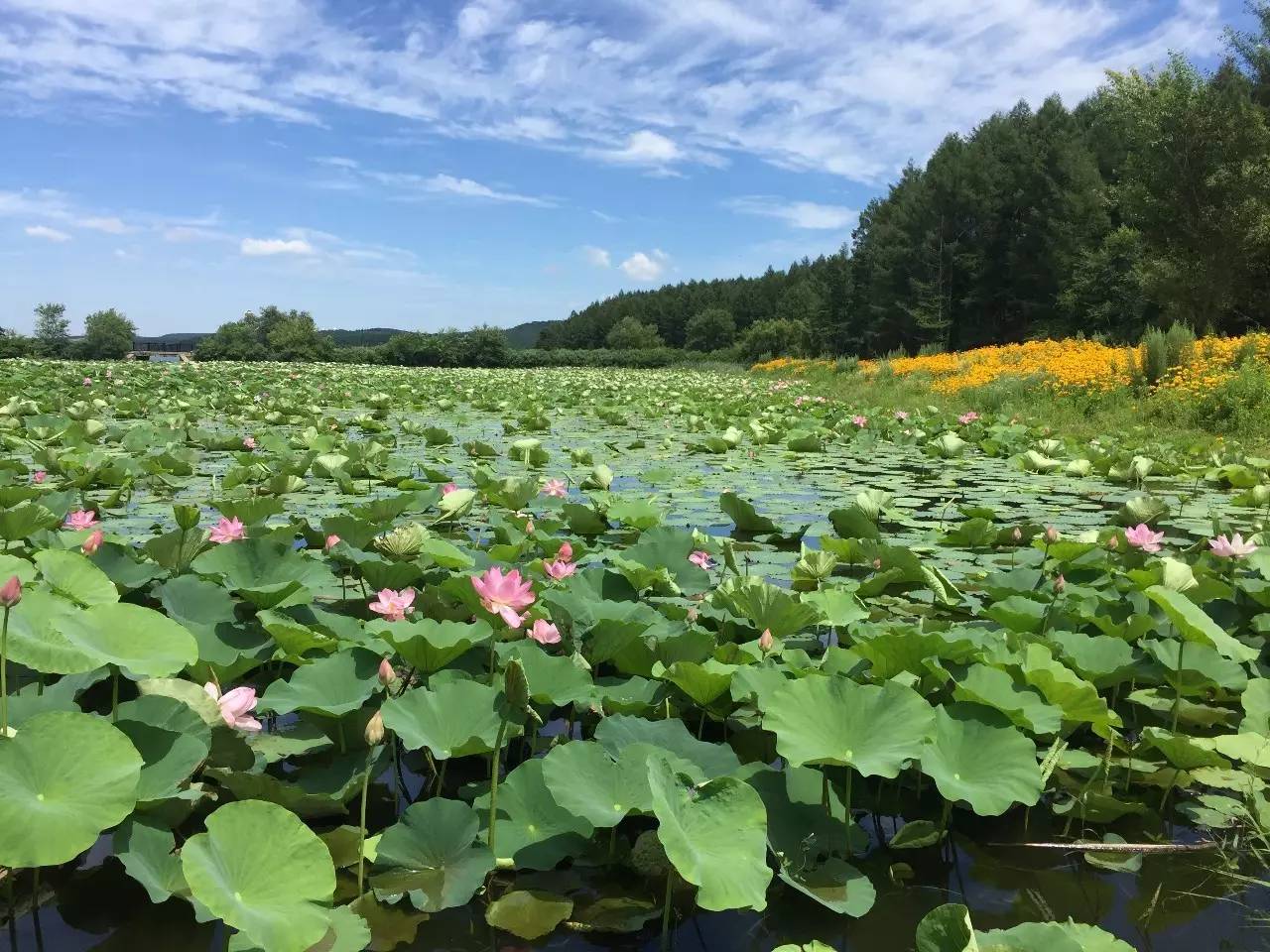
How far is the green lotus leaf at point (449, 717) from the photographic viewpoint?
1231mm

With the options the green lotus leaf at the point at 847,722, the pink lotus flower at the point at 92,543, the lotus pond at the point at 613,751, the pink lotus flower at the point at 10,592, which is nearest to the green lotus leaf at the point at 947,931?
the lotus pond at the point at 613,751

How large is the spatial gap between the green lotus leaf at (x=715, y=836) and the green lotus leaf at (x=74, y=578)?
A: 3.52 ft

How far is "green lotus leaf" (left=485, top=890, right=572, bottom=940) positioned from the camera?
3.57 ft

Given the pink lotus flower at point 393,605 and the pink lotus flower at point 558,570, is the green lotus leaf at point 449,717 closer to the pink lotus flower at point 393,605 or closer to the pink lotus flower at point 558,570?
the pink lotus flower at point 393,605

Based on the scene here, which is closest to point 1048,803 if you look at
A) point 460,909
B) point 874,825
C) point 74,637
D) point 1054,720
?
point 1054,720

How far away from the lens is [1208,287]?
51.4 feet

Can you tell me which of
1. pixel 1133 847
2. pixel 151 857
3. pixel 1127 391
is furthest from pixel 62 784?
pixel 1127 391

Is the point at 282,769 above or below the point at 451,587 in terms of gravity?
below

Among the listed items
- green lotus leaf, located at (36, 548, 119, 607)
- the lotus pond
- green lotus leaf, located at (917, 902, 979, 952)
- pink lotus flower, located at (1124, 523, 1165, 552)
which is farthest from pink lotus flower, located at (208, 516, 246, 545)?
pink lotus flower, located at (1124, 523, 1165, 552)

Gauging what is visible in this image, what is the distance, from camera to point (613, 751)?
1280 mm

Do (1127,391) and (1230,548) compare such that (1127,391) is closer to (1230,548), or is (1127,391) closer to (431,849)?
(1230,548)

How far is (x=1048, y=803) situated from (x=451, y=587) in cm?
119

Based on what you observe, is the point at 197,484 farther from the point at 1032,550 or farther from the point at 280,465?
the point at 1032,550

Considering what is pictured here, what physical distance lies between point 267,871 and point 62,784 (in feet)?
0.88
